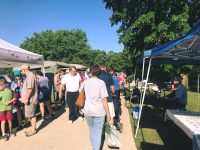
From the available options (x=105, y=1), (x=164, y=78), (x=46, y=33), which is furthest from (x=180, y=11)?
(x=46, y=33)

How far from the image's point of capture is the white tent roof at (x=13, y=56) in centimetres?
910

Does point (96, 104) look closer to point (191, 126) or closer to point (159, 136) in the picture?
point (191, 126)

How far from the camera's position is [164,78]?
31531mm

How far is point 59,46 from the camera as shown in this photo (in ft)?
253

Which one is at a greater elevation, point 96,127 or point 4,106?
point 4,106

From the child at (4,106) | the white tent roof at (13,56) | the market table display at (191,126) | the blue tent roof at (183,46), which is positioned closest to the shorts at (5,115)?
the child at (4,106)

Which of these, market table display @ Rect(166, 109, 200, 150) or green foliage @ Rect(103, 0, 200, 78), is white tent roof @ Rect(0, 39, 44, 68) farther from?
green foliage @ Rect(103, 0, 200, 78)

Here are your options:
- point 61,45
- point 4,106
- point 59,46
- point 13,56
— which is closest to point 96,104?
point 4,106

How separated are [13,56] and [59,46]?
68394mm

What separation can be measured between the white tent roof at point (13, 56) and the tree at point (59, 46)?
63.5 meters

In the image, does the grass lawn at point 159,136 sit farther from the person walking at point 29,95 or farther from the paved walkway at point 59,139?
the person walking at point 29,95

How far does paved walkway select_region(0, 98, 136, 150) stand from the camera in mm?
6989

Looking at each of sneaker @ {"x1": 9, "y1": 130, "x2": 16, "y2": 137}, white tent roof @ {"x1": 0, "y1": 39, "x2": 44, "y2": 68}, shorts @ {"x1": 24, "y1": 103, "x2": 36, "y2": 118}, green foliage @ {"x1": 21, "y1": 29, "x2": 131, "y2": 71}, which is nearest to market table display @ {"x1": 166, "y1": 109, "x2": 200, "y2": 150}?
shorts @ {"x1": 24, "y1": 103, "x2": 36, "y2": 118}

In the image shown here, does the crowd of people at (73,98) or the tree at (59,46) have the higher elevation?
the tree at (59,46)
